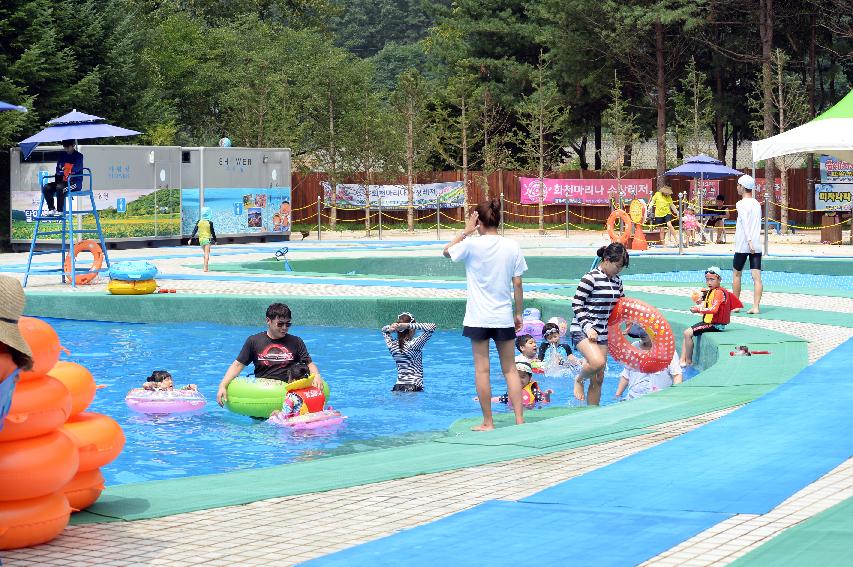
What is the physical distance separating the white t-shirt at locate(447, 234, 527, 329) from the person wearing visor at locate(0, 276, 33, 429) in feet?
16.2

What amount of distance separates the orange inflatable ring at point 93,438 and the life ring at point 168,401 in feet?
19.3

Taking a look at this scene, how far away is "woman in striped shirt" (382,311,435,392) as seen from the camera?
44.2ft

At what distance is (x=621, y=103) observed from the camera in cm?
4888

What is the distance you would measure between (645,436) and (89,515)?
3863mm

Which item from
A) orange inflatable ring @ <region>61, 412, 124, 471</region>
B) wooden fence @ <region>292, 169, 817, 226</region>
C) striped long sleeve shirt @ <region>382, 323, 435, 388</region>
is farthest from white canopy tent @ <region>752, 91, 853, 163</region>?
wooden fence @ <region>292, 169, 817, 226</region>

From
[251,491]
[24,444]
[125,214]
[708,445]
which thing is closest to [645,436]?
[708,445]

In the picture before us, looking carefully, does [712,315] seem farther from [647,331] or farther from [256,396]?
[256,396]

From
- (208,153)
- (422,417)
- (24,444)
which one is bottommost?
(422,417)

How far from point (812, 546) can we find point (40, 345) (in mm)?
3586

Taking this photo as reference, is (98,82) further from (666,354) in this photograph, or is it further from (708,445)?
(708,445)

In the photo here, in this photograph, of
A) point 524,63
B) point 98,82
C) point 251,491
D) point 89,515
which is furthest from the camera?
point 524,63

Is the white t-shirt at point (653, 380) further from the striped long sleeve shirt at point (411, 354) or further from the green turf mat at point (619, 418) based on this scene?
the striped long sleeve shirt at point (411, 354)

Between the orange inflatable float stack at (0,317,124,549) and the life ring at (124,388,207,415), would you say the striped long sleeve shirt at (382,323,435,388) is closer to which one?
the life ring at (124,388,207,415)

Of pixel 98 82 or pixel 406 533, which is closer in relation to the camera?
pixel 406 533
